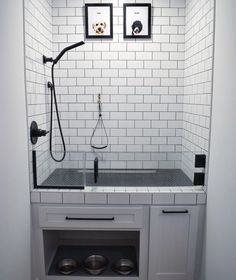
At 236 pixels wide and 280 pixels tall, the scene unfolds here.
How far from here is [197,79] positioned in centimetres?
189

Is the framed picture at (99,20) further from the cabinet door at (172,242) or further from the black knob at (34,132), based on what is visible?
the cabinet door at (172,242)

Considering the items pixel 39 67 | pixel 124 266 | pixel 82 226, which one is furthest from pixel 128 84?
pixel 124 266

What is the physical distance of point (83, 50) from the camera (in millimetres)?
2246

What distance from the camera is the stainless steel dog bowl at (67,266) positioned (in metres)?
1.91

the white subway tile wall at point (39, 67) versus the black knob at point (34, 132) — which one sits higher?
the white subway tile wall at point (39, 67)

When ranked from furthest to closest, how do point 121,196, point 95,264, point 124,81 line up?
point 124,81 → point 95,264 → point 121,196

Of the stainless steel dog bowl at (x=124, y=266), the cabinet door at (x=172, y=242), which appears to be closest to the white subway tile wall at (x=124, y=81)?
the cabinet door at (x=172, y=242)

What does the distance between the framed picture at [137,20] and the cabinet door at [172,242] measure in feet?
4.90

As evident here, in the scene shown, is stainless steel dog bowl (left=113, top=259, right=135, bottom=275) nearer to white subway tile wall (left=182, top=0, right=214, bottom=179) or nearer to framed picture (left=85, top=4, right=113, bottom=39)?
white subway tile wall (left=182, top=0, right=214, bottom=179)
